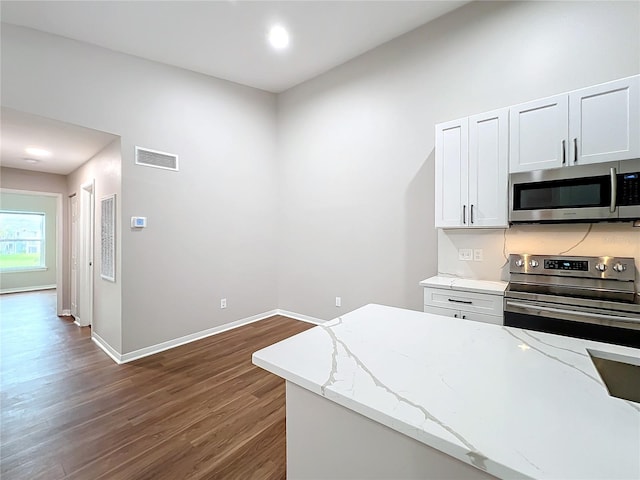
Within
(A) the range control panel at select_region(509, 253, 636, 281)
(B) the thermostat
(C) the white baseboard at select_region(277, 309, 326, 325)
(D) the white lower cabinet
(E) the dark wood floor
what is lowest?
(E) the dark wood floor

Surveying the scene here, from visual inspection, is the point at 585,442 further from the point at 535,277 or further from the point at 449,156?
the point at 449,156

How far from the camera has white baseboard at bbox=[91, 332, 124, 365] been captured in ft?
10.2

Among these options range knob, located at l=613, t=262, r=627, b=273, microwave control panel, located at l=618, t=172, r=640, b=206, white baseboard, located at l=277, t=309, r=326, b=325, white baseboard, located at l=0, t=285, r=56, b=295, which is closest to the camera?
microwave control panel, located at l=618, t=172, r=640, b=206

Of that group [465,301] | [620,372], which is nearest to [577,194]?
[465,301]

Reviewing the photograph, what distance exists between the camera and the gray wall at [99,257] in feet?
10.2

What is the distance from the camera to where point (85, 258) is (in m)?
4.38

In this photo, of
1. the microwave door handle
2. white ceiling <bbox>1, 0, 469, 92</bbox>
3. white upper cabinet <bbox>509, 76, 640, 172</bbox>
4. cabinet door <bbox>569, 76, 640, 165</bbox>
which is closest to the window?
white ceiling <bbox>1, 0, 469, 92</bbox>

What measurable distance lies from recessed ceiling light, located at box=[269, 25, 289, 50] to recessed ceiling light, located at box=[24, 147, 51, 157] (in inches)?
130

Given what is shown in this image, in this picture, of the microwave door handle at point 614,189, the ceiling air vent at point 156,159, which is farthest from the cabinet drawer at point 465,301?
the ceiling air vent at point 156,159

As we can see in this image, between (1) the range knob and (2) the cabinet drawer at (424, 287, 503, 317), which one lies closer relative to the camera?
(1) the range knob

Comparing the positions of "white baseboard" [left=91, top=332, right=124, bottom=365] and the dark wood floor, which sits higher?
"white baseboard" [left=91, top=332, right=124, bottom=365]

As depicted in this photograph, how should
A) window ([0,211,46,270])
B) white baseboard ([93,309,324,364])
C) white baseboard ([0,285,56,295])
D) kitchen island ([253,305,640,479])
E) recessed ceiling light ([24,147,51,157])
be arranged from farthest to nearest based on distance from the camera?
window ([0,211,46,270])
white baseboard ([0,285,56,295])
recessed ceiling light ([24,147,51,157])
white baseboard ([93,309,324,364])
kitchen island ([253,305,640,479])

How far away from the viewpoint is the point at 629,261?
208 cm

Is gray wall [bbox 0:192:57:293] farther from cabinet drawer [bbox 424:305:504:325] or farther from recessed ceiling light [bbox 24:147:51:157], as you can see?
cabinet drawer [bbox 424:305:504:325]
